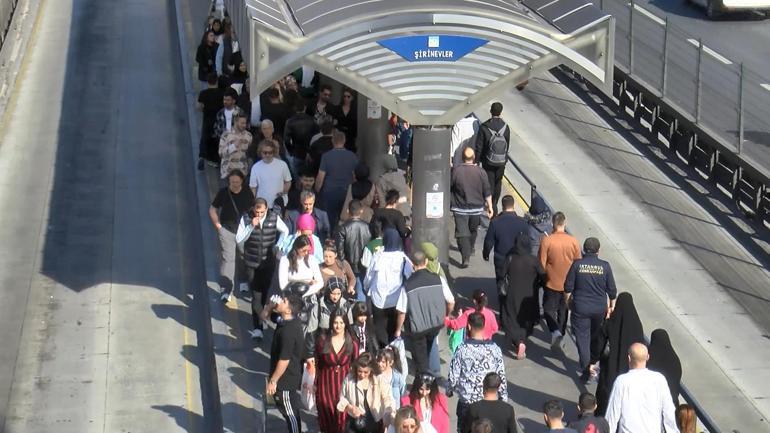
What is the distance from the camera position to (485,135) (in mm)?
19500

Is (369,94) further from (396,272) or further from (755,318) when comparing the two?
(755,318)

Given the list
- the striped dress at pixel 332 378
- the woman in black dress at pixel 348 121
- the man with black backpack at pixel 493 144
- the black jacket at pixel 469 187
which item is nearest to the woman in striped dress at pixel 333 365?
the striped dress at pixel 332 378

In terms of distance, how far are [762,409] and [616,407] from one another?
3.72 meters

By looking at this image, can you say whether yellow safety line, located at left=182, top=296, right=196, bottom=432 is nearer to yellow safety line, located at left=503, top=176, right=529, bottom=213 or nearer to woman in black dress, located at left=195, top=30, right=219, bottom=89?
yellow safety line, located at left=503, top=176, right=529, bottom=213

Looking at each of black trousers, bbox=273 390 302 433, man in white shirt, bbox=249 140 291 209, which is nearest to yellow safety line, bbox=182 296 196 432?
man in white shirt, bbox=249 140 291 209

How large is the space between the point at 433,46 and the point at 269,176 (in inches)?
125

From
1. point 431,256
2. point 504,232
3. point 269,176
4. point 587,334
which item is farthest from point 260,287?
point 587,334

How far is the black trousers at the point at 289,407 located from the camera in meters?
13.9

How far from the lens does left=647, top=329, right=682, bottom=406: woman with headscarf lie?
13.7 meters

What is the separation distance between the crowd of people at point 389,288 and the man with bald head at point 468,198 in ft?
0.06

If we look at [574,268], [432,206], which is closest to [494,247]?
[432,206]

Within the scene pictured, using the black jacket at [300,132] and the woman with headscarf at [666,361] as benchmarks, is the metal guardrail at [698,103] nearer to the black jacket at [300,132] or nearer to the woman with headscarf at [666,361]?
the black jacket at [300,132]

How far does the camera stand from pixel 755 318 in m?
18.5

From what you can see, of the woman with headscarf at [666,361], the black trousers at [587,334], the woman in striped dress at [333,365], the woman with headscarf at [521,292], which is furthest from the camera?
the woman with headscarf at [521,292]
